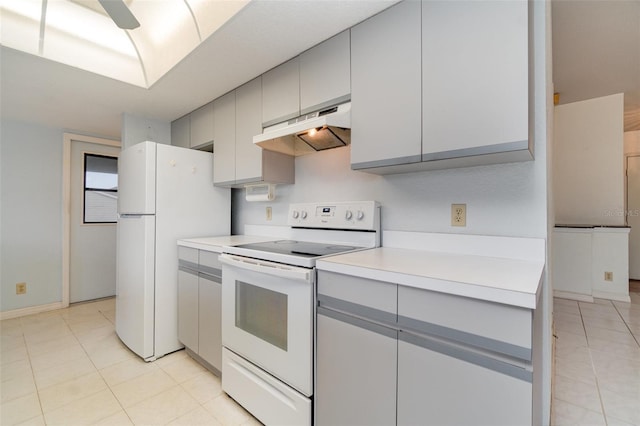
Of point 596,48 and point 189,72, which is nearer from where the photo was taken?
point 189,72

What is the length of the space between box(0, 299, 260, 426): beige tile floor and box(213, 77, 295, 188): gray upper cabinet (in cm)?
151

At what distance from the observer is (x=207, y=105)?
106 inches

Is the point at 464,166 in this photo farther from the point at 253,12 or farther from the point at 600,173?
the point at 600,173

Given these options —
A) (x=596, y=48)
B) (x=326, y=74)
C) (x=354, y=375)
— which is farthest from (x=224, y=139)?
(x=596, y=48)

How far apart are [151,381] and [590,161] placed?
567 cm

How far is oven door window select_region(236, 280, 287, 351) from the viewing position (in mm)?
1473

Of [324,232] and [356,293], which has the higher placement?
[324,232]

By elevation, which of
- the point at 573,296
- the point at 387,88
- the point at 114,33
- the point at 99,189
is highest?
the point at 114,33

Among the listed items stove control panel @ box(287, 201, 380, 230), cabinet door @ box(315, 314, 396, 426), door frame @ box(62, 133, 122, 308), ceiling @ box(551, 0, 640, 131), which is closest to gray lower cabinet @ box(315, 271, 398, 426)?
cabinet door @ box(315, 314, 396, 426)

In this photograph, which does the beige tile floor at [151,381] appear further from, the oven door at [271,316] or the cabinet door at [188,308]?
the oven door at [271,316]

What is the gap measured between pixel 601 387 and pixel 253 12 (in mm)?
3061

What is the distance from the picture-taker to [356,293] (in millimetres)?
1168

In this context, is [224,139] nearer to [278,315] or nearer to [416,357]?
[278,315]

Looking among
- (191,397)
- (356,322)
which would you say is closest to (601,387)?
(356,322)
